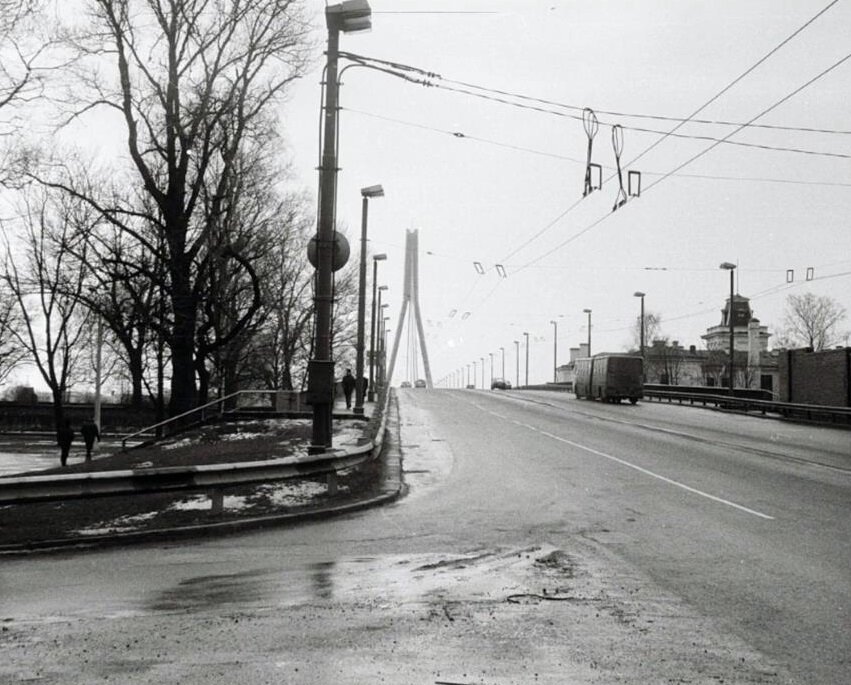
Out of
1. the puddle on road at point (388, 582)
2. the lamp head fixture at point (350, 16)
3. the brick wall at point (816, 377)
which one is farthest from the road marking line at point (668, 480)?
the brick wall at point (816, 377)

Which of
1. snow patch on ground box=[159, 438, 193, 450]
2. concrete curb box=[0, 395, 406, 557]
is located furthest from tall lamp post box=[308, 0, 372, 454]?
snow patch on ground box=[159, 438, 193, 450]

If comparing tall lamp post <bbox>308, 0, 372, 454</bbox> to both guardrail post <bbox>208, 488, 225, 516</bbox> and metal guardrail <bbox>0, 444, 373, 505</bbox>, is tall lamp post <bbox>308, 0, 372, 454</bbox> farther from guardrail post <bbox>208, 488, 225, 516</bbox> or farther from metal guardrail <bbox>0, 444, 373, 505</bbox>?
guardrail post <bbox>208, 488, 225, 516</bbox>

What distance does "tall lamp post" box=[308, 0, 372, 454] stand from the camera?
527 inches

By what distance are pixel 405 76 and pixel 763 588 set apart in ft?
37.5

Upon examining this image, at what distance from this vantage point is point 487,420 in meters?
29.2

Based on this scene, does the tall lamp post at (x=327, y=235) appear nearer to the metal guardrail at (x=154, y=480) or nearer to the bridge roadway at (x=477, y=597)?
the metal guardrail at (x=154, y=480)

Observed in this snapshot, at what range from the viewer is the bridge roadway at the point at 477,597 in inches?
191

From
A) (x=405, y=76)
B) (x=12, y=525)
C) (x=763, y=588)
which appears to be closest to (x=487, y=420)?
(x=405, y=76)

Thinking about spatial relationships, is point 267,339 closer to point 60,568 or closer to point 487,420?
point 487,420

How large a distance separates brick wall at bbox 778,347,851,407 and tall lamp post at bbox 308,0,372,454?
28.7 m

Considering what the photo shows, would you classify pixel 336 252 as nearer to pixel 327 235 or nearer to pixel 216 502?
pixel 327 235

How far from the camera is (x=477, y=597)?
21.2ft

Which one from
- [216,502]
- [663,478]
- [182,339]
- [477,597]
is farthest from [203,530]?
[182,339]

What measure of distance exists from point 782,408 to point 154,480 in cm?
3240
